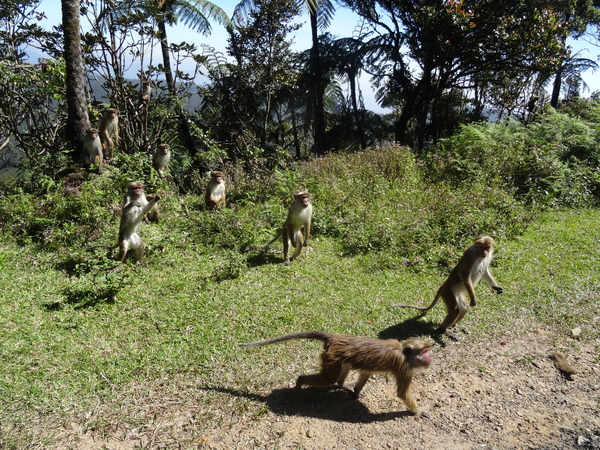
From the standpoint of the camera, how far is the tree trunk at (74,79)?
952 centimetres

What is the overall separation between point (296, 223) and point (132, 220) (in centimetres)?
278

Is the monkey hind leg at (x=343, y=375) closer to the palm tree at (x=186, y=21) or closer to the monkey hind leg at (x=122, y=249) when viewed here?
the monkey hind leg at (x=122, y=249)

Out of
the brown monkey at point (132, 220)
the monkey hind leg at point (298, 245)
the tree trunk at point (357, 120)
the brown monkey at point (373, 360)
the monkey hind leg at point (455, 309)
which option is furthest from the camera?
the tree trunk at point (357, 120)

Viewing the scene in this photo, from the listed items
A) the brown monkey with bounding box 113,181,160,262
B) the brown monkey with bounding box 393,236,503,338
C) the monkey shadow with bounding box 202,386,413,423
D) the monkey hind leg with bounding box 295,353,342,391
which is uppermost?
the brown monkey with bounding box 113,181,160,262

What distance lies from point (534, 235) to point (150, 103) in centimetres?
1118

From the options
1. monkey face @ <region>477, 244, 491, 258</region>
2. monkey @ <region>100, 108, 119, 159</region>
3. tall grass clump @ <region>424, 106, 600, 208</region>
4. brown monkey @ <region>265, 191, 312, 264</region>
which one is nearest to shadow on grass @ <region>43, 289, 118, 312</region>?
brown monkey @ <region>265, 191, 312, 264</region>

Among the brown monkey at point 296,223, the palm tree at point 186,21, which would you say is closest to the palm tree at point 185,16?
the palm tree at point 186,21

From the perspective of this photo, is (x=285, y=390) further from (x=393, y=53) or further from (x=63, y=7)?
(x=393, y=53)

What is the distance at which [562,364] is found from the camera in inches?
197

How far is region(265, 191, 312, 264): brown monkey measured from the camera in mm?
7176

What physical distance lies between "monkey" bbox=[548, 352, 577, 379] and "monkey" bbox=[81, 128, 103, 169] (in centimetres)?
982

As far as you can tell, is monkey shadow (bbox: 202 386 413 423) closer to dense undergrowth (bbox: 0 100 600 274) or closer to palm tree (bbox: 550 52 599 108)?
dense undergrowth (bbox: 0 100 600 274)

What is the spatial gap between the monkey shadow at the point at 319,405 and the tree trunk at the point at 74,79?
8233 mm

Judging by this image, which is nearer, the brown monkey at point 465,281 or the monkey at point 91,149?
the brown monkey at point 465,281
